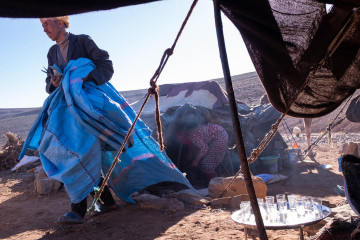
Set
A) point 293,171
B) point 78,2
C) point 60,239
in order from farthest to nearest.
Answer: point 293,171
point 60,239
point 78,2

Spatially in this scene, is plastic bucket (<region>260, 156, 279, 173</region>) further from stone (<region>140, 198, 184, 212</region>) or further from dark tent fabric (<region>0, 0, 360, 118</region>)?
dark tent fabric (<region>0, 0, 360, 118</region>)

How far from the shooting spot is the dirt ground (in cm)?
330

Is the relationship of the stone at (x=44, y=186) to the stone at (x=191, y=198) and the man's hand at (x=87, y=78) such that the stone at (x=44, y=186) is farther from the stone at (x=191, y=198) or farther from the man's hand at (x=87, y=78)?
the man's hand at (x=87, y=78)

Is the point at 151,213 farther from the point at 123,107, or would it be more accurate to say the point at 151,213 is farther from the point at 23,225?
the point at 23,225

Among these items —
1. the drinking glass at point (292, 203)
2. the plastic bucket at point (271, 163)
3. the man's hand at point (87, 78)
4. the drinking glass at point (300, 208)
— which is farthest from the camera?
the plastic bucket at point (271, 163)

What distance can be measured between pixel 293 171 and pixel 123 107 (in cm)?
481

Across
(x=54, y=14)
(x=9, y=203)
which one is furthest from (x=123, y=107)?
(x=9, y=203)

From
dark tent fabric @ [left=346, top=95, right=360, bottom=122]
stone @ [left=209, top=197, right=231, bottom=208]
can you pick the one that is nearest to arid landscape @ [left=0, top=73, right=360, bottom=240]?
stone @ [left=209, top=197, right=231, bottom=208]

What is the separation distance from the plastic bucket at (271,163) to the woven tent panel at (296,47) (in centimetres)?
481

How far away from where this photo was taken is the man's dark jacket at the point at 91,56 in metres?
3.58

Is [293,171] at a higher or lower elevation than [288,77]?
lower

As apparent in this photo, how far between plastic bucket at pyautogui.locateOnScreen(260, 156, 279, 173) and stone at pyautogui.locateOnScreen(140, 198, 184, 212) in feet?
10.5

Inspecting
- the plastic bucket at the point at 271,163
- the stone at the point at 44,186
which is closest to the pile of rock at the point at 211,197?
the plastic bucket at the point at 271,163

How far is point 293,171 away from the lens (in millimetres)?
7211
